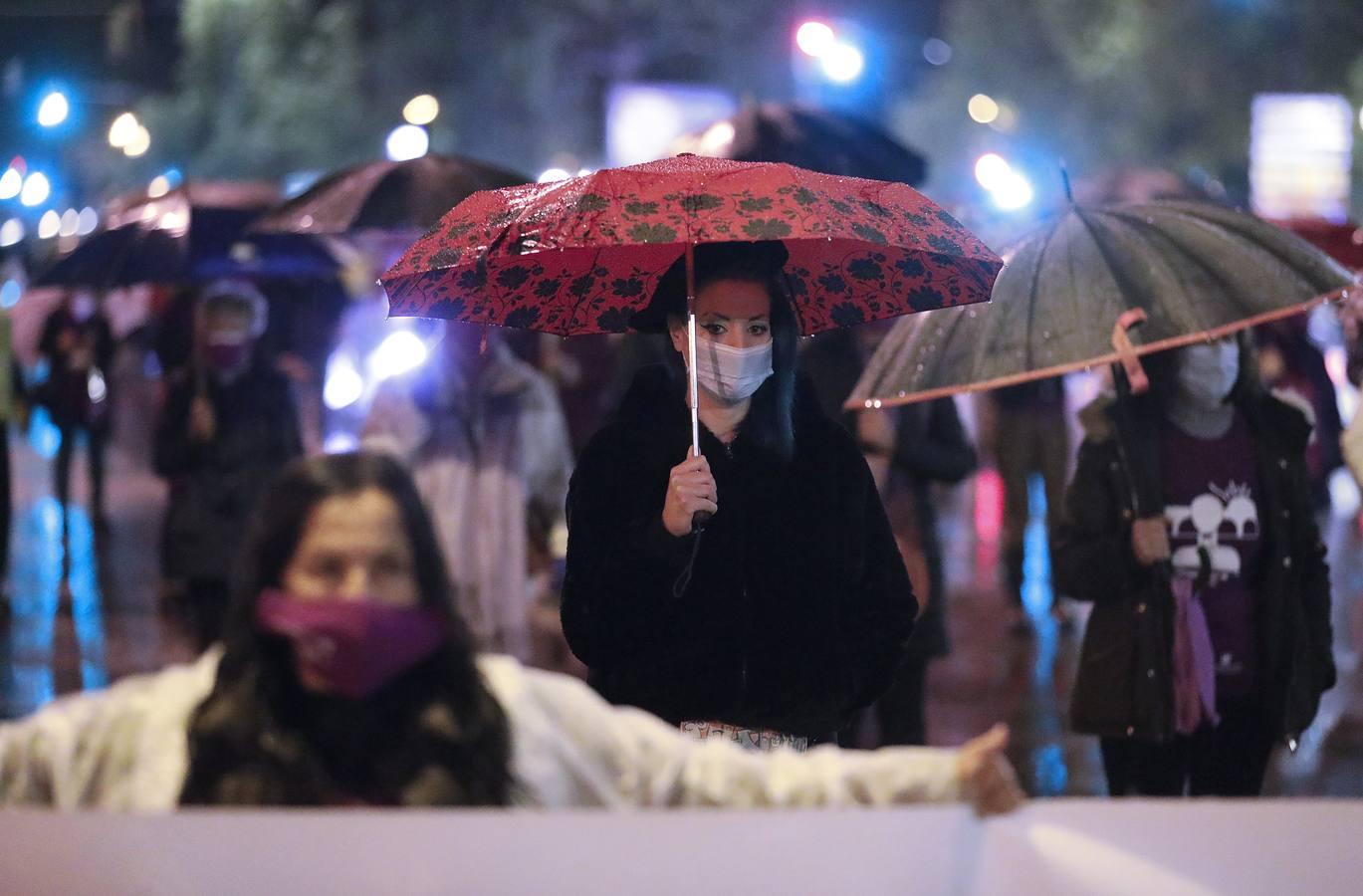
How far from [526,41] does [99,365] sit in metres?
33.4

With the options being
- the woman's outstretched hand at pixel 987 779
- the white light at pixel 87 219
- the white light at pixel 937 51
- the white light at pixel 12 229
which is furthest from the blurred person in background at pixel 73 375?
the white light at pixel 937 51

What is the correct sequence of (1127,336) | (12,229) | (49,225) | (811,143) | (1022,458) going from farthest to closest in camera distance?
(49,225) < (12,229) < (1022,458) < (811,143) < (1127,336)

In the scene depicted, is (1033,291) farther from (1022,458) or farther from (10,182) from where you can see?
(10,182)

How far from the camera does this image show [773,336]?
3.76m

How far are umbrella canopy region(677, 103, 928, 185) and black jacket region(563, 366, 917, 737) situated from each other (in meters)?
5.69

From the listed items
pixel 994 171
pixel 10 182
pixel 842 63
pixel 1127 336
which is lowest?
pixel 1127 336

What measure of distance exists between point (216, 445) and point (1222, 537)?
5.30 meters

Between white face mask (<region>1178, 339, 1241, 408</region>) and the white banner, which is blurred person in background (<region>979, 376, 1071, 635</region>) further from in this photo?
the white banner

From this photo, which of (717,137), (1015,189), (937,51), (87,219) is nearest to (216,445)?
(717,137)

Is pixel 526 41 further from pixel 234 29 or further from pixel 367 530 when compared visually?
pixel 367 530

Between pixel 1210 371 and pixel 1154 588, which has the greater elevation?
pixel 1210 371

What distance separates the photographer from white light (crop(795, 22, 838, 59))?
14.0 metres

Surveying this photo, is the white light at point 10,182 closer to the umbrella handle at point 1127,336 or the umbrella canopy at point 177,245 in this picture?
the umbrella canopy at point 177,245

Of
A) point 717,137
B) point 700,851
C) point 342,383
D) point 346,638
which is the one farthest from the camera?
point 342,383
